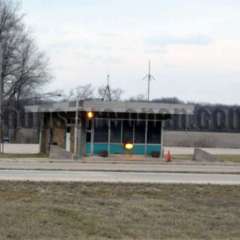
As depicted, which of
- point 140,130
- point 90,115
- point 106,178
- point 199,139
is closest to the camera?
point 106,178

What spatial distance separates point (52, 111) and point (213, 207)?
34.2 meters

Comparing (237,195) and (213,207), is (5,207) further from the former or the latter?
(237,195)

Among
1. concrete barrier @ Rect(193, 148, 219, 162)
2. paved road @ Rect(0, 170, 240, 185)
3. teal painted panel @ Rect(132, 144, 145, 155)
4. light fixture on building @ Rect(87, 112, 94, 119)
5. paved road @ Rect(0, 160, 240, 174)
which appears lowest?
paved road @ Rect(0, 170, 240, 185)

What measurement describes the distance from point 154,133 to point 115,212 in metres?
31.6

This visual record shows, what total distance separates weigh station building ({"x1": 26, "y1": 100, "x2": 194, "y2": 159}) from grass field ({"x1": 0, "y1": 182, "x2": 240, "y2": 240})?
2417cm

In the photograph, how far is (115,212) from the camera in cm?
1360

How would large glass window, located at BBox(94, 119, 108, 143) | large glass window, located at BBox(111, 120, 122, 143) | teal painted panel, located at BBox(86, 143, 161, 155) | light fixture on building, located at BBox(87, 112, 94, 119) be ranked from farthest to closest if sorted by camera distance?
large glass window, located at BBox(111, 120, 122, 143), large glass window, located at BBox(94, 119, 108, 143), teal painted panel, located at BBox(86, 143, 161, 155), light fixture on building, located at BBox(87, 112, 94, 119)

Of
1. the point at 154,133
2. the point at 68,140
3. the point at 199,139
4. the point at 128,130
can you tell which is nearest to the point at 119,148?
the point at 128,130

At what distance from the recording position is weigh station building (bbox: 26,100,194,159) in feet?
142

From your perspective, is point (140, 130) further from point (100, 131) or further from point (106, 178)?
point (106, 178)

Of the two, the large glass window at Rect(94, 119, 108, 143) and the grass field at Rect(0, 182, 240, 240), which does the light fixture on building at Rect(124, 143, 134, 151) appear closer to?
the large glass window at Rect(94, 119, 108, 143)

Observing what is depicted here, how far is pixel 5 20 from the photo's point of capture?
80375mm

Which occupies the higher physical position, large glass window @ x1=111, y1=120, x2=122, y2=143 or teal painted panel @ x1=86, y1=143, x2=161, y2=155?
large glass window @ x1=111, y1=120, x2=122, y2=143

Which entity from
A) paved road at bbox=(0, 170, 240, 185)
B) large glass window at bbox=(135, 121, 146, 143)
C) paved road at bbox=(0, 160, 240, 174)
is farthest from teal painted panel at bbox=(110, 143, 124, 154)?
paved road at bbox=(0, 170, 240, 185)
